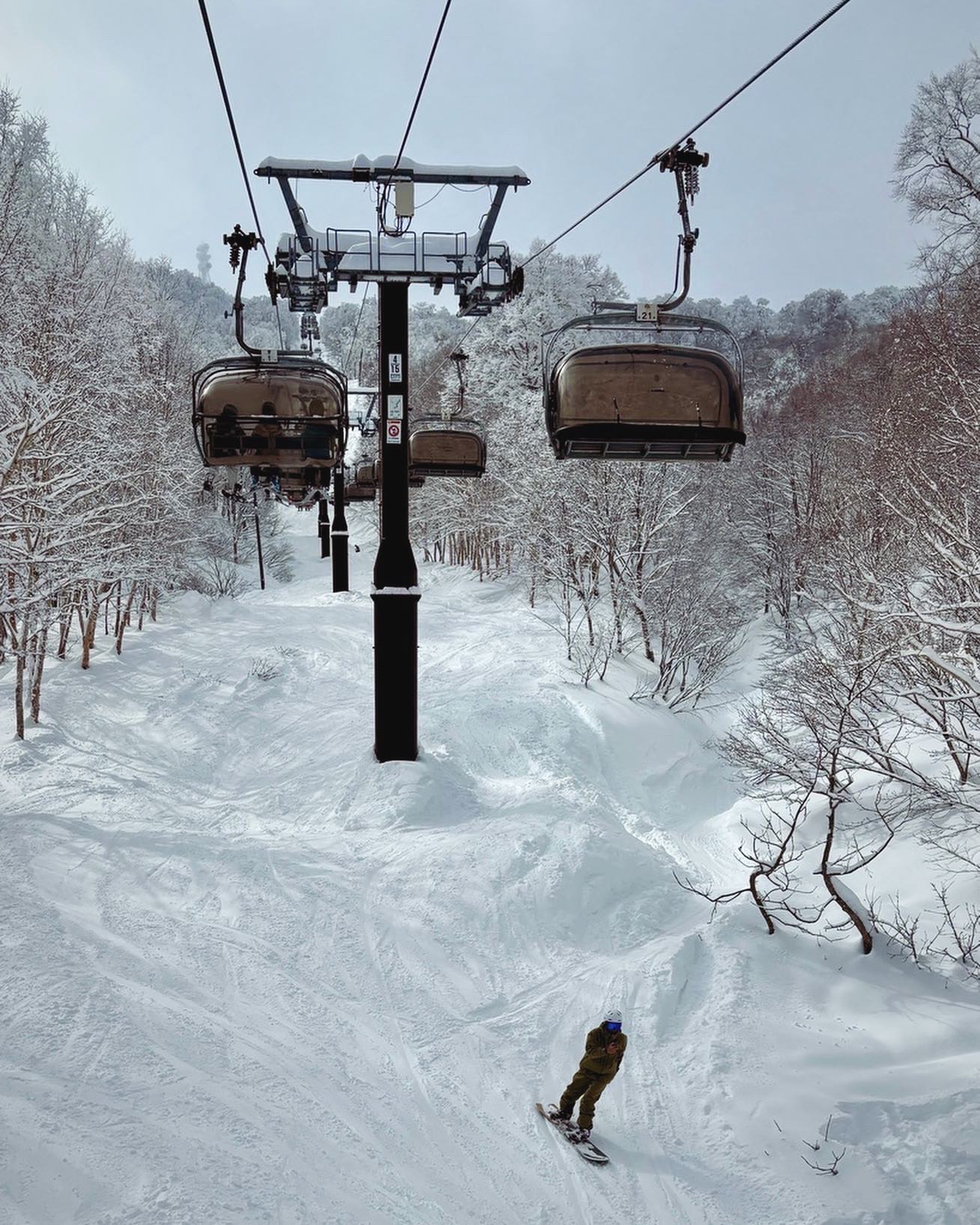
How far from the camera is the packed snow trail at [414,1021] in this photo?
13.6 feet

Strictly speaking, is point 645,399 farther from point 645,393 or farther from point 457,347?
point 457,347

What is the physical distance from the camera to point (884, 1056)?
555 cm

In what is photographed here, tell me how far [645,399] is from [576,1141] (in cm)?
470

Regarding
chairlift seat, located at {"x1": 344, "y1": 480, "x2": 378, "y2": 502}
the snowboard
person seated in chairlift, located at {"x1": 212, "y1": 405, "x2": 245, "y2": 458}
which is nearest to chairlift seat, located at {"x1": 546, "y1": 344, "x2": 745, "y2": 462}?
person seated in chairlift, located at {"x1": 212, "y1": 405, "x2": 245, "y2": 458}

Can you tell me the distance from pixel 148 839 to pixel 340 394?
17.3 feet

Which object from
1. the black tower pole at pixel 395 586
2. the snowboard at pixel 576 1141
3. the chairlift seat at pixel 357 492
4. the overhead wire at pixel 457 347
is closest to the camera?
the snowboard at pixel 576 1141

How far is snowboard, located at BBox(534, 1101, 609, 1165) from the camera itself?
177 inches

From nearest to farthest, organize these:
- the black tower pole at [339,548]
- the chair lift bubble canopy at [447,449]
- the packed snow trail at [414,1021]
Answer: the packed snow trail at [414,1021] < the chair lift bubble canopy at [447,449] < the black tower pole at [339,548]

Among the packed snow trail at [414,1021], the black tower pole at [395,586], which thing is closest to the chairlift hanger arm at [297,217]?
the black tower pole at [395,586]

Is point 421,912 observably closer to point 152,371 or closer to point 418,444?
point 418,444

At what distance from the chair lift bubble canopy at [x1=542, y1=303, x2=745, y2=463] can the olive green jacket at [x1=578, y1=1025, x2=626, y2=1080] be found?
3742mm

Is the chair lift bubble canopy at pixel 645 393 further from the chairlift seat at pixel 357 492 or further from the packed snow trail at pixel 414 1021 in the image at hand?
the chairlift seat at pixel 357 492

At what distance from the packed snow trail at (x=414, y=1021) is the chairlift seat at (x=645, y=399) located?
4384 millimetres

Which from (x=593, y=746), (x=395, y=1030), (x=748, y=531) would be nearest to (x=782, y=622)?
(x=748, y=531)
